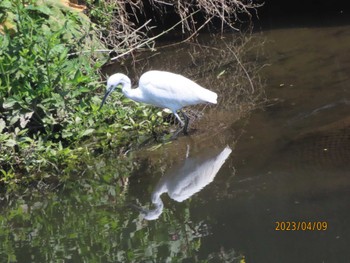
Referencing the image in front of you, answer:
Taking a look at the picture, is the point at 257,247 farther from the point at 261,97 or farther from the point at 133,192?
the point at 261,97

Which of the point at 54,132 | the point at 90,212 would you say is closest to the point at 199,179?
the point at 90,212

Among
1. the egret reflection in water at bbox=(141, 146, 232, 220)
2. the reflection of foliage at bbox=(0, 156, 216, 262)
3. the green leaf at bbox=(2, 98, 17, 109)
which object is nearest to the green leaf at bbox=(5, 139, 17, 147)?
the green leaf at bbox=(2, 98, 17, 109)

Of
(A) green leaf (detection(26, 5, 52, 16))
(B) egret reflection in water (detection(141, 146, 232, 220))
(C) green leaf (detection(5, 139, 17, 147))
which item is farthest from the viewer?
(A) green leaf (detection(26, 5, 52, 16))

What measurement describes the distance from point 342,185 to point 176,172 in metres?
1.58

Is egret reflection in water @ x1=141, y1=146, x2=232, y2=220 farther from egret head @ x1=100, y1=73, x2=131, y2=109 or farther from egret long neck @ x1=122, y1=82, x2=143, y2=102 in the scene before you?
egret head @ x1=100, y1=73, x2=131, y2=109

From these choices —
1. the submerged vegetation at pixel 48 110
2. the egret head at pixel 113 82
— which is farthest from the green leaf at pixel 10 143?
the egret head at pixel 113 82

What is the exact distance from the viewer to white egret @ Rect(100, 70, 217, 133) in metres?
7.25

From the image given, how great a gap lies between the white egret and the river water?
366 mm

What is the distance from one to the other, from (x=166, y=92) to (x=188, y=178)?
3.61ft

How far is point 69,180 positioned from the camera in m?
6.81

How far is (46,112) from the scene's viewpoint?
7.15m
